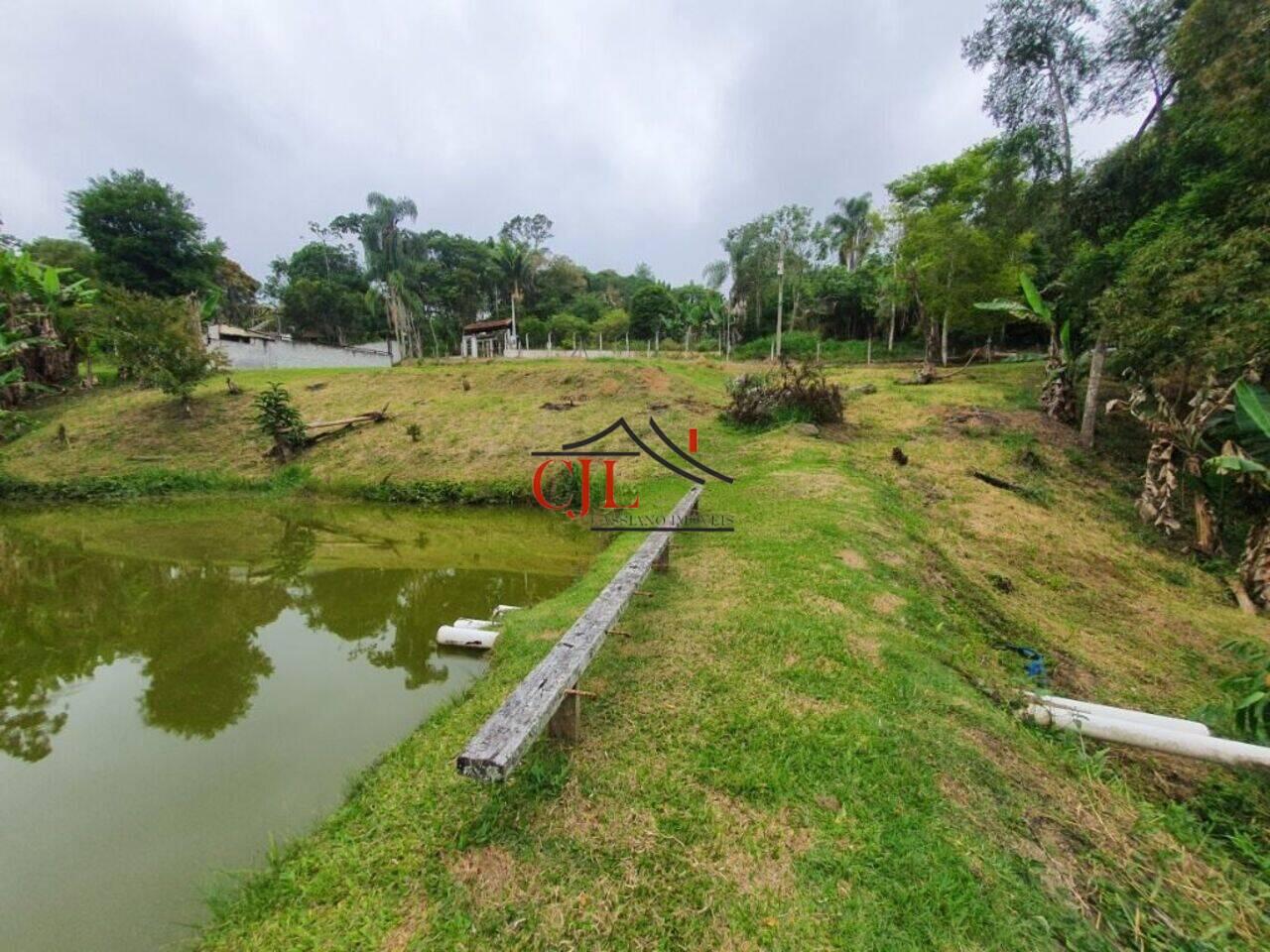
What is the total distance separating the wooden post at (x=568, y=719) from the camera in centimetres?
303

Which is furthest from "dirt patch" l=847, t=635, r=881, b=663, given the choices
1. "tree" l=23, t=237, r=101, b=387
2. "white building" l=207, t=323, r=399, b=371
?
"white building" l=207, t=323, r=399, b=371

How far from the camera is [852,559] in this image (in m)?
5.71

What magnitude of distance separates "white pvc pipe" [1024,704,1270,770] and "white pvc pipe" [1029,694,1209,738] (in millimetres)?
68

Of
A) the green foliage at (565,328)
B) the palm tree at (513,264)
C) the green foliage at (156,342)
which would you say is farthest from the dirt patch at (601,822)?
the green foliage at (565,328)

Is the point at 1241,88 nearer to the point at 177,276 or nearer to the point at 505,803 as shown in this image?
the point at 505,803

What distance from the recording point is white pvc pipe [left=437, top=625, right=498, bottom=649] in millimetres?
5004

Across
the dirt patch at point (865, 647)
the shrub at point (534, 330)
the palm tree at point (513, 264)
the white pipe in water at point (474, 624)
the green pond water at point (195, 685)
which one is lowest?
the green pond water at point (195, 685)

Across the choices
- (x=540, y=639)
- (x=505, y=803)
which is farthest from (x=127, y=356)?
(x=505, y=803)

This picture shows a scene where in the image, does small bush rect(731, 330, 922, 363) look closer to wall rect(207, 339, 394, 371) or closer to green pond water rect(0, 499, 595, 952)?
wall rect(207, 339, 394, 371)

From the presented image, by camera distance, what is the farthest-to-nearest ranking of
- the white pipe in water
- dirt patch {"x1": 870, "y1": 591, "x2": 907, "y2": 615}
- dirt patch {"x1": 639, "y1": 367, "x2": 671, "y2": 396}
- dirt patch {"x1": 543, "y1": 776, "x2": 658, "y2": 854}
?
dirt patch {"x1": 639, "y1": 367, "x2": 671, "y2": 396} < the white pipe in water < dirt patch {"x1": 870, "y1": 591, "x2": 907, "y2": 615} < dirt patch {"x1": 543, "y1": 776, "x2": 658, "y2": 854}

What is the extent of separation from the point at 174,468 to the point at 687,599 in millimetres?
15778

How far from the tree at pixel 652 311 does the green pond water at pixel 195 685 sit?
30817mm

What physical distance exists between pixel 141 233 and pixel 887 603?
1487 inches

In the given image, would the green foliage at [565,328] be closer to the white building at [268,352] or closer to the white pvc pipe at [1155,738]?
the white building at [268,352]
